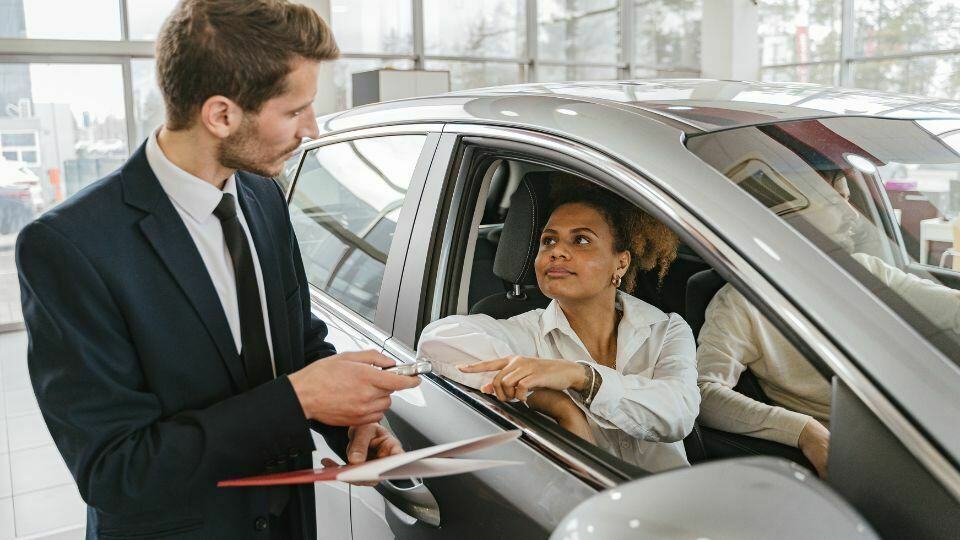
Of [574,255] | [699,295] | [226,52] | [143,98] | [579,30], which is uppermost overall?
[579,30]

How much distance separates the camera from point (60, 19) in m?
7.46

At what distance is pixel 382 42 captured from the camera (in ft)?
32.0

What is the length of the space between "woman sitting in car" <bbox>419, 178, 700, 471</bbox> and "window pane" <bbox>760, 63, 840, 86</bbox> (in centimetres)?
1098

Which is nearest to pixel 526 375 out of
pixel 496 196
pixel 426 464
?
pixel 426 464

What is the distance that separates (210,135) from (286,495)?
1.86ft

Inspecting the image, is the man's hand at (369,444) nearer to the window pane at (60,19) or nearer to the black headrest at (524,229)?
the black headrest at (524,229)

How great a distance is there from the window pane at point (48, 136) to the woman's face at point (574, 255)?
658 cm

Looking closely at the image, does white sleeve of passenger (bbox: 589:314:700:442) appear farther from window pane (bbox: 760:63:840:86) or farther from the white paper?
window pane (bbox: 760:63:840:86)

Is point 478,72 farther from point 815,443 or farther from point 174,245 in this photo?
point 174,245

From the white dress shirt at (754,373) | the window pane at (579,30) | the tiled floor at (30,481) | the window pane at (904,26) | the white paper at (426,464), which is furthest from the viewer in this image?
the window pane at (579,30)

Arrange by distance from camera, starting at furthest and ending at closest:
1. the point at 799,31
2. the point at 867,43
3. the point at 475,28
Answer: the point at 799,31, the point at 867,43, the point at 475,28

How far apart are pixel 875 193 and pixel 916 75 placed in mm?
10987

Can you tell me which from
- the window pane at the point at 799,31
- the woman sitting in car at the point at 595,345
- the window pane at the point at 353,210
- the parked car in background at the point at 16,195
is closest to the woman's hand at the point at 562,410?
the woman sitting in car at the point at 595,345

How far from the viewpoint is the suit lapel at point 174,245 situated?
3.73 ft
